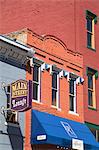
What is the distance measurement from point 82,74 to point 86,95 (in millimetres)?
1254

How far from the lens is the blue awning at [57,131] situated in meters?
20.2

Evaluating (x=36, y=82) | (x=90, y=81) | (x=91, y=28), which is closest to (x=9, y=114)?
(x=36, y=82)

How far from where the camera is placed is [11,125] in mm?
19672

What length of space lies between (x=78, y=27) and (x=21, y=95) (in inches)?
358

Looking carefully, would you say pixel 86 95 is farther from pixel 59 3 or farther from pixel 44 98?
pixel 59 3

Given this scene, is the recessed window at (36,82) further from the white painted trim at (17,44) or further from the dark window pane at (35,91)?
the white painted trim at (17,44)

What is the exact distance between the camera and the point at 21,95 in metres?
18.9

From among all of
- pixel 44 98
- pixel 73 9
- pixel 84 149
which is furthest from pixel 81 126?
pixel 73 9

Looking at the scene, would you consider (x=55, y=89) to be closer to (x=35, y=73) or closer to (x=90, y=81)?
(x=35, y=73)

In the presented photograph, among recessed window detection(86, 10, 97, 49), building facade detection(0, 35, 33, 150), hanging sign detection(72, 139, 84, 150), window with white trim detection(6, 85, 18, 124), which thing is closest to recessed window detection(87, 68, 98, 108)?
recessed window detection(86, 10, 97, 49)

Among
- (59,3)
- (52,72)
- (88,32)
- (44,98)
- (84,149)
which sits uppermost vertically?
(59,3)

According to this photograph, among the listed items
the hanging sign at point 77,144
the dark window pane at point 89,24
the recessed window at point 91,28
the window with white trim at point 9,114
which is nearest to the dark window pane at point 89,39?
the recessed window at point 91,28

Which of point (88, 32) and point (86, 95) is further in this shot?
point (88, 32)

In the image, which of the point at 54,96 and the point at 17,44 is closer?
the point at 17,44
